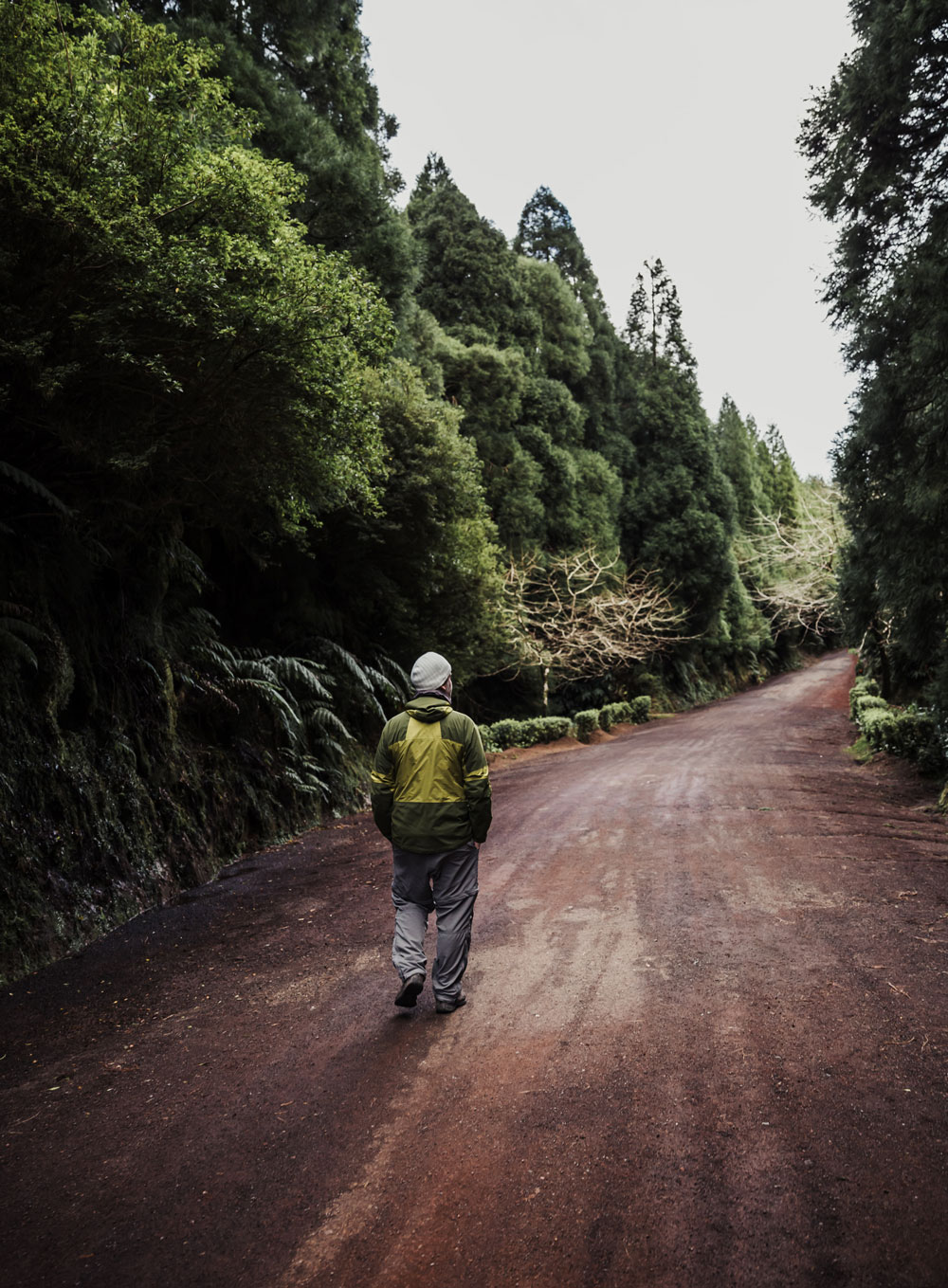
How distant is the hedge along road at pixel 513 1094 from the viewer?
2.29 metres

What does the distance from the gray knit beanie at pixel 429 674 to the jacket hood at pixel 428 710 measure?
0.30 ft

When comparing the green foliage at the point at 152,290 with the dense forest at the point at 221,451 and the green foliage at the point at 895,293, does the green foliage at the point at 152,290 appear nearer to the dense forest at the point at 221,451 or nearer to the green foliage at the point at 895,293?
the dense forest at the point at 221,451

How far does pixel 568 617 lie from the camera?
2427cm

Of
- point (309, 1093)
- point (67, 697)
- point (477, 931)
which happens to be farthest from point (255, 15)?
point (309, 1093)

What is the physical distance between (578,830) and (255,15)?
14.8 meters

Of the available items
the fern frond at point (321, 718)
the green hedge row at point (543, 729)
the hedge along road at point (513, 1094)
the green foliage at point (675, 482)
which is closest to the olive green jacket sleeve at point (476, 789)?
the hedge along road at point (513, 1094)

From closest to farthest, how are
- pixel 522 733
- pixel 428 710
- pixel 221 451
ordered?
pixel 428 710 → pixel 221 451 → pixel 522 733

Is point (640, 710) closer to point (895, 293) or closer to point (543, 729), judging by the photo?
point (543, 729)

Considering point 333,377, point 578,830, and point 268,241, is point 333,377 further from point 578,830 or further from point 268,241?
point 578,830

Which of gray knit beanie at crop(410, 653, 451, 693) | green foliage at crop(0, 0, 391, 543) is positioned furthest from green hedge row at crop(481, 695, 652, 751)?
gray knit beanie at crop(410, 653, 451, 693)

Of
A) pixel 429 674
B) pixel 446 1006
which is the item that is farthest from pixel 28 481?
pixel 446 1006

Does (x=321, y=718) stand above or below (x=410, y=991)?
above

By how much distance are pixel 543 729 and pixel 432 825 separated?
17.1 m

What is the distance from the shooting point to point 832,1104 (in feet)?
9.48
